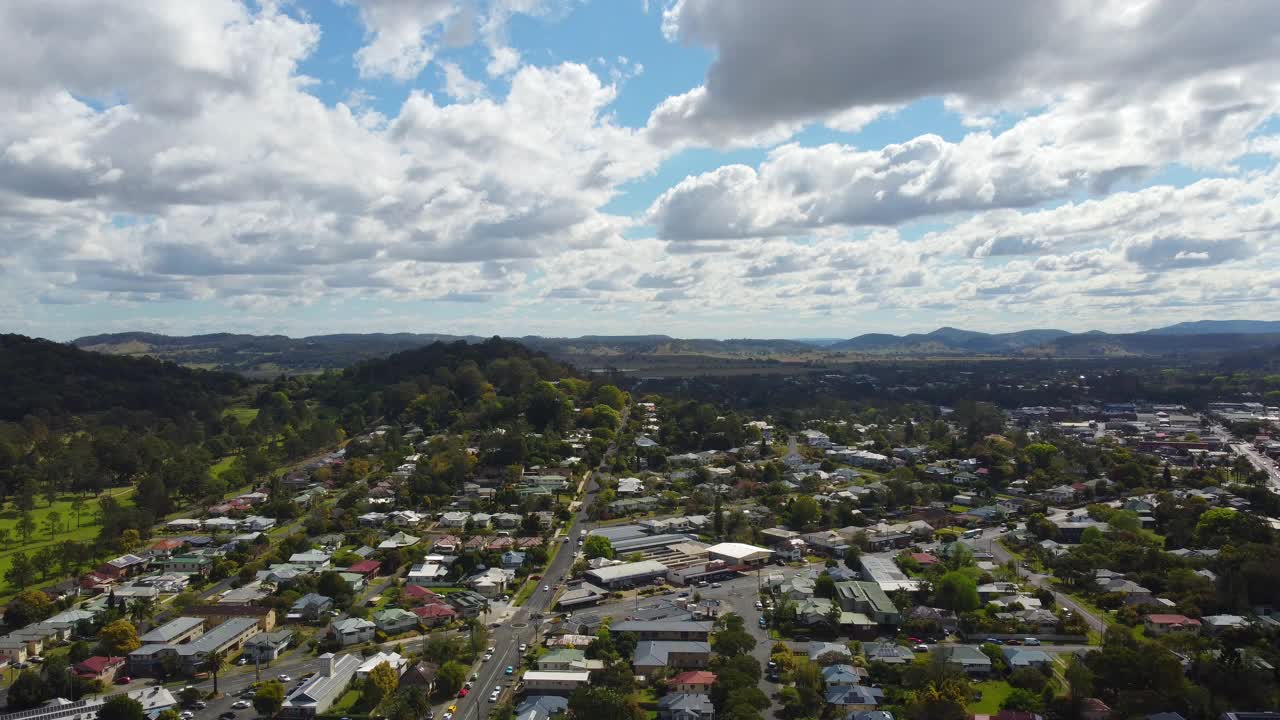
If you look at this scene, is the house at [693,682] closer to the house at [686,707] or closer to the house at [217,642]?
the house at [686,707]

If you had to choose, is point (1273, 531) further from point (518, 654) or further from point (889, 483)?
point (518, 654)

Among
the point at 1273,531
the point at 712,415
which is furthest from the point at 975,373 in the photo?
the point at 1273,531

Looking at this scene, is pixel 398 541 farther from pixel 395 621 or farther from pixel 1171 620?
pixel 1171 620

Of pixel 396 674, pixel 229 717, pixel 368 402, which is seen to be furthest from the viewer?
pixel 368 402

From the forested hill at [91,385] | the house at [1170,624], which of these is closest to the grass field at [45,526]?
the forested hill at [91,385]

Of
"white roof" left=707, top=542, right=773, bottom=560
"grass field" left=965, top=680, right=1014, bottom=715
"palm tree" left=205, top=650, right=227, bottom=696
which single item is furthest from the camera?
"white roof" left=707, top=542, right=773, bottom=560

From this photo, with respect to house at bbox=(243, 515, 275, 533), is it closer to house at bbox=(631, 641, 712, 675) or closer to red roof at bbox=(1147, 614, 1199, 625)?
house at bbox=(631, 641, 712, 675)

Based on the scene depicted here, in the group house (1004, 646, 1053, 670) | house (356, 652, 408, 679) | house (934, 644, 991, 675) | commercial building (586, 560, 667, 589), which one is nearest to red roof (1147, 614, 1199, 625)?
house (1004, 646, 1053, 670)
